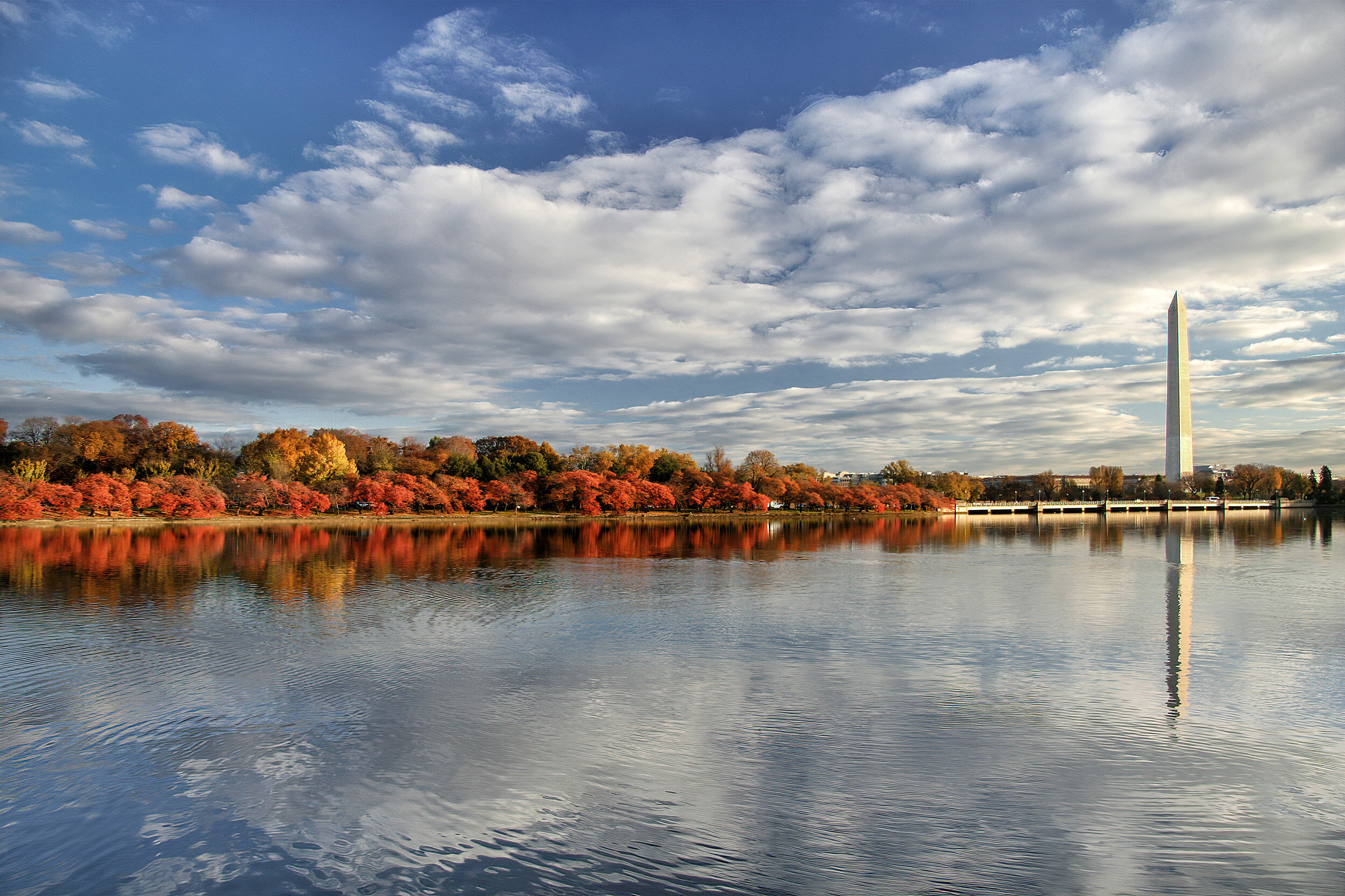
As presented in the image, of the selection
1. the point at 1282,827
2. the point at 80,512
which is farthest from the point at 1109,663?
the point at 80,512

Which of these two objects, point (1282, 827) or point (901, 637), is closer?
point (1282, 827)

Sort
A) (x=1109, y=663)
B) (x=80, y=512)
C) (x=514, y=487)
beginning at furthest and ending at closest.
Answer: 1. (x=514, y=487)
2. (x=80, y=512)
3. (x=1109, y=663)

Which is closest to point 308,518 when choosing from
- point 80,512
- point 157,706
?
point 80,512

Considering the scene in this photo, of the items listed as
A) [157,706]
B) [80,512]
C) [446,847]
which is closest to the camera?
[446,847]

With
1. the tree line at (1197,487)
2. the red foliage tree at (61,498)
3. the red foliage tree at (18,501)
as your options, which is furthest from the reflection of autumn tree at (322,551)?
the tree line at (1197,487)

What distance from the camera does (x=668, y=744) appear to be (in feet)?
27.1

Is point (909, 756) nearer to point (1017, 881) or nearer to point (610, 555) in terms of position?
point (1017, 881)

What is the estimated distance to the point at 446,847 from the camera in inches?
238

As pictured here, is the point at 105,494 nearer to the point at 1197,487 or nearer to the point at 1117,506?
the point at 1117,506

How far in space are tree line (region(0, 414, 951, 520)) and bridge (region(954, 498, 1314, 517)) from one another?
4755 centimetres

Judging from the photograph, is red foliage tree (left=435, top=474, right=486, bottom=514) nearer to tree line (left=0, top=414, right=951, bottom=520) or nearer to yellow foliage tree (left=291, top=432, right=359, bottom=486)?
tree line (left=0, top=414, right=951, bottom=520)

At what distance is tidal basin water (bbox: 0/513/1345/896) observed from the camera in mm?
5785

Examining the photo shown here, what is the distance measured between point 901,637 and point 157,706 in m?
12.1

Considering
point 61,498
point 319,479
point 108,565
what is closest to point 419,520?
point 319,479
